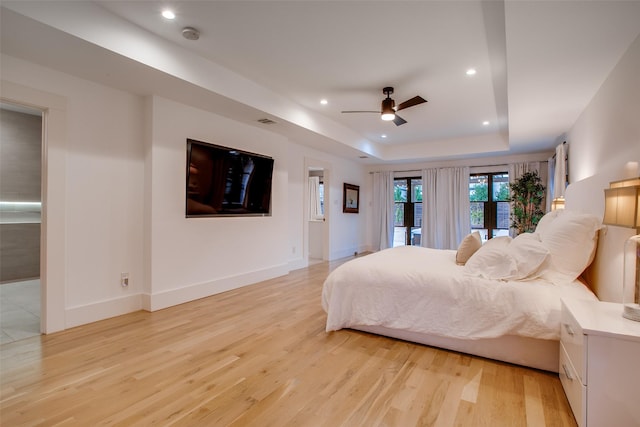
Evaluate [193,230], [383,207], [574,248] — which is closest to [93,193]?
[193,230]

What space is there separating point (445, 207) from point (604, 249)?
513 cm

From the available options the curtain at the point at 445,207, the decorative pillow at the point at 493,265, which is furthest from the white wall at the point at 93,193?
the curtain at the point at 445,207

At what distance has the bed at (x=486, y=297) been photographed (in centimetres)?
214

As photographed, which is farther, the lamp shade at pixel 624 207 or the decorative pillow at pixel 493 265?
the decorative pillow at pixel 493 265

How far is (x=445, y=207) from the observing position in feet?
24.1

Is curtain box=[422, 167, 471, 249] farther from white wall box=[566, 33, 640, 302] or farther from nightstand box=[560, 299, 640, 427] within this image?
nightstand box=[560, 299, 640, 427]

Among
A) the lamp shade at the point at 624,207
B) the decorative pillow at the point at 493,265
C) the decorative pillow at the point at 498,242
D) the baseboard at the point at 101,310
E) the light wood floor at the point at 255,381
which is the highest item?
the lamp shade at the point at 624,207

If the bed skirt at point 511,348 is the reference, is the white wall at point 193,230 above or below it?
above

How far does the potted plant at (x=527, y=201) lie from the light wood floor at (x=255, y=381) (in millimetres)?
4705

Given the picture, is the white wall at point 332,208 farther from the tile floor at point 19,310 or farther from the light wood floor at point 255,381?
the tile floor at point 19,310

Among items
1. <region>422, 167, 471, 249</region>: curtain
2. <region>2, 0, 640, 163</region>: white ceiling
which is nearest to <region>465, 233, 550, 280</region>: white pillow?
<region>2, 0, 640, 163</region>: white ceiling

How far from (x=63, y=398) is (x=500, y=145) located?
23.1ft

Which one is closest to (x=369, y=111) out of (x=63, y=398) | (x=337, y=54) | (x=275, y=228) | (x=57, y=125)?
(x=337, y=54)

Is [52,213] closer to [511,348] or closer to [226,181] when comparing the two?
[226,181]
